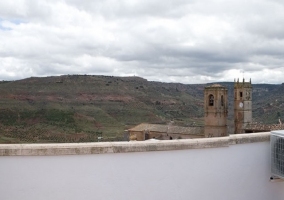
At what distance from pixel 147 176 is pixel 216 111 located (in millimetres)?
33175

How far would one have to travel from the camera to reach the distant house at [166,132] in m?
37.5

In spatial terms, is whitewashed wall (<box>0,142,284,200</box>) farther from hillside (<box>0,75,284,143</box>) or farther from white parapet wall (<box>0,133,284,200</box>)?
hillside (<box>0,75,284,143</box>)

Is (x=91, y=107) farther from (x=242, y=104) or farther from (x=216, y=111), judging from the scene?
(x=242, y=104)

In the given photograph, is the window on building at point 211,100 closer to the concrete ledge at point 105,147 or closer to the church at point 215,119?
the church at point 215,119

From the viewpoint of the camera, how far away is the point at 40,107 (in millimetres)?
57500

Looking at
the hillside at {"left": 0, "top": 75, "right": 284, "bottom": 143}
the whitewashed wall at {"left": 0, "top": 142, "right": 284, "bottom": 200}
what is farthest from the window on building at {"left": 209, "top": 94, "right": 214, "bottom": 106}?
the whitewashed wall at {"left": 0, "top": 142, "right": 284, "bottom": 200}

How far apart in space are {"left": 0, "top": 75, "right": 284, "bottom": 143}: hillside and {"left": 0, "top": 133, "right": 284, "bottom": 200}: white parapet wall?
32.6 m

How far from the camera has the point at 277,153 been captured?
6531mm

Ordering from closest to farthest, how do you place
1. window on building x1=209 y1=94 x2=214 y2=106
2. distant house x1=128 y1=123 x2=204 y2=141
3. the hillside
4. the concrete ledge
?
the concrete ledge, distant house x1=128 y1=123 x2=204 y2=141, window on building x1=209 y1=94 x2=214 y2=106, the hillside

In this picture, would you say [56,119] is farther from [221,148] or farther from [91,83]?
[221,148]

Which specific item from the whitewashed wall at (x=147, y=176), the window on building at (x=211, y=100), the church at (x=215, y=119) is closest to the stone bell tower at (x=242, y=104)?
the church at (x=215, y=119)

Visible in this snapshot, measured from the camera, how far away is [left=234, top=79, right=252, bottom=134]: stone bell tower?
39.4 m

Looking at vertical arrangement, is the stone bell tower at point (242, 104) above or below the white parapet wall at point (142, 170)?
above

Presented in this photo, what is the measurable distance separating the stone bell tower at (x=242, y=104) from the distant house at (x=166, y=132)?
171 inches
